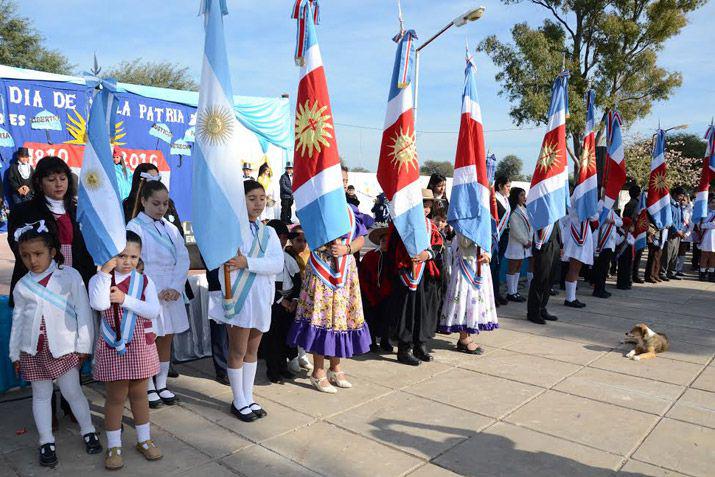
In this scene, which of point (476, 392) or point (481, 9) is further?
point (481, 9)

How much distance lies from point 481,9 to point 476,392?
9065 mm

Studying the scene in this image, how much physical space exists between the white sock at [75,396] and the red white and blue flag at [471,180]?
3806 millimetres

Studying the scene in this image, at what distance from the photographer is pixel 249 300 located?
3740 millimetres

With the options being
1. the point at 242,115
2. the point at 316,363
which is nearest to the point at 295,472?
the point at 316,363

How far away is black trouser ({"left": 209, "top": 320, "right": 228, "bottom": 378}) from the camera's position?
4777mm

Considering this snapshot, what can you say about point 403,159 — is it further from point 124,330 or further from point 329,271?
point 124,330

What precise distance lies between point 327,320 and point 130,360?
1624mm

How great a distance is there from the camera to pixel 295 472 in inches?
124

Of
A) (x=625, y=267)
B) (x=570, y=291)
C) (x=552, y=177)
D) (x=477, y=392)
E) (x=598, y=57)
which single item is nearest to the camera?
(x=477, y=392)

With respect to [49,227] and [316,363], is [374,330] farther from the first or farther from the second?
[49,227]

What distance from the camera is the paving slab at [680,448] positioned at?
3303 mm

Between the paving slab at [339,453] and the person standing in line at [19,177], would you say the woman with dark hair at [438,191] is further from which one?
the person standing in line at [19,177]

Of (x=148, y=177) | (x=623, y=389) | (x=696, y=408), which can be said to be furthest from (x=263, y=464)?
(x=696, y=408)

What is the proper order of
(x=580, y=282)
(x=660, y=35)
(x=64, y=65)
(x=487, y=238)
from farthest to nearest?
(x=64, y=65), (x=660, y=35), (x=580, y=282), (x=487, y=238)
